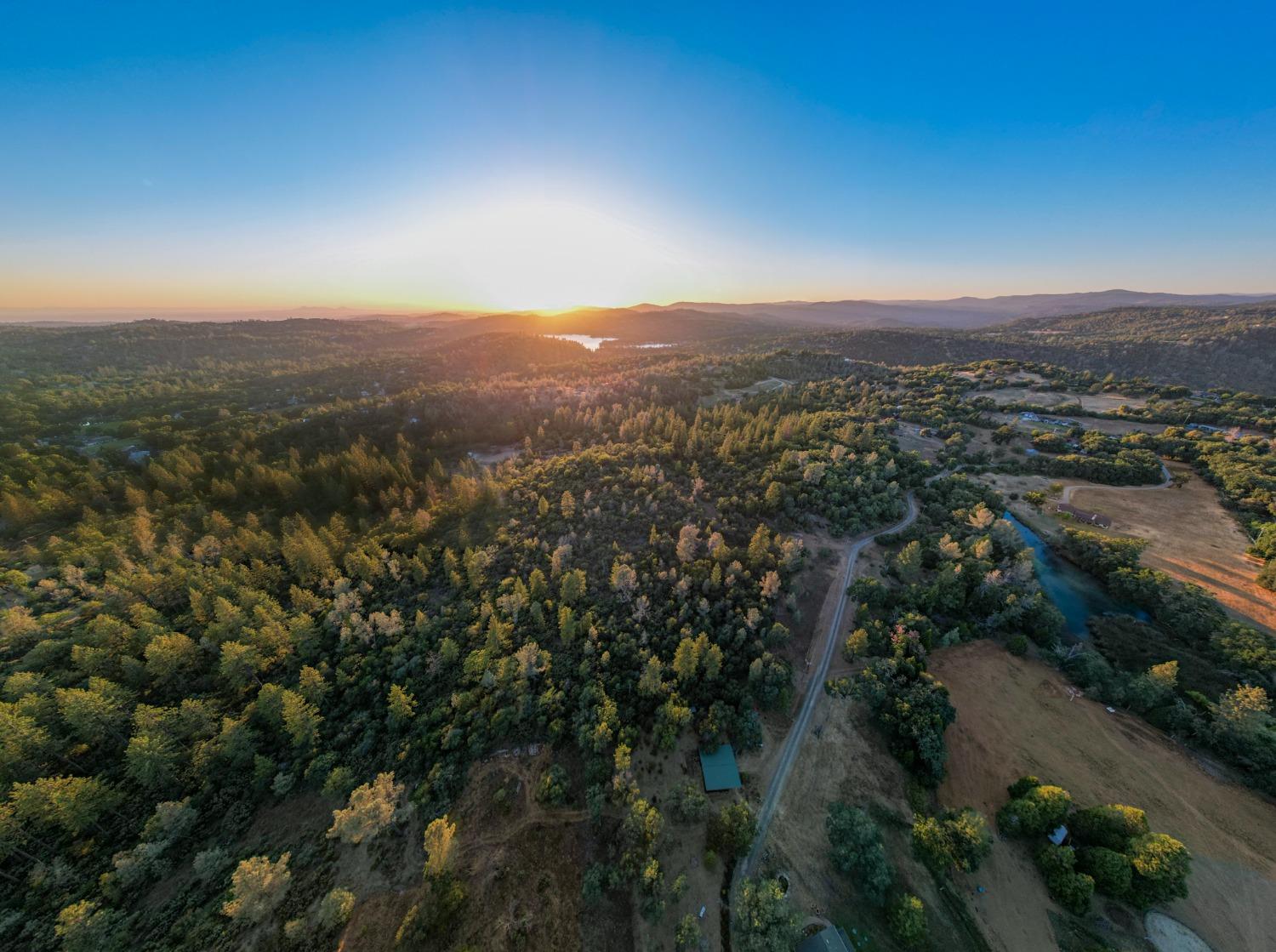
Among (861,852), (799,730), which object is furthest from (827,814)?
(799,730)

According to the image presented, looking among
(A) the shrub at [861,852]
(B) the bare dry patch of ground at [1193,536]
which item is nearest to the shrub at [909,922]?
(A) the shrub at [861,852]

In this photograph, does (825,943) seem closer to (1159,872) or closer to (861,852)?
(861,852)

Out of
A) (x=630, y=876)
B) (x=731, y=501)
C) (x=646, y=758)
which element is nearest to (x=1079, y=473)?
(x=731, y=501)

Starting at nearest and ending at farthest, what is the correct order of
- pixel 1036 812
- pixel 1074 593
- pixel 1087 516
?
pixel 1036 812 < pixel 1074 593 < pixel 1087 516

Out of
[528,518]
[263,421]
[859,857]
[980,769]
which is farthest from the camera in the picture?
[263,421]

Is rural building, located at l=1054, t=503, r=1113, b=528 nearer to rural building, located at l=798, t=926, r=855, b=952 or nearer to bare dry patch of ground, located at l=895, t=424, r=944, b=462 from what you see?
bare dry patch of ground, located at l=895, t=424, r=944, b=462

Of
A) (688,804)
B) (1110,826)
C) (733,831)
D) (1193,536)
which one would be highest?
(1193,536)

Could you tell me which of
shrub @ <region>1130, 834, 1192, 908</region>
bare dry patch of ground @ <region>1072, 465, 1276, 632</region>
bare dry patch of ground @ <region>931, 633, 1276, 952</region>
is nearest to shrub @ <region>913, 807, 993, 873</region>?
bare dry patch of ground @ <region>931, 633, 1276, 952</region>

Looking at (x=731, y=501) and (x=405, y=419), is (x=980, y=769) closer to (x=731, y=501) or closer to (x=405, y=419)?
(x=731, y=501)

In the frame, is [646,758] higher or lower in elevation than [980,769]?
higher
